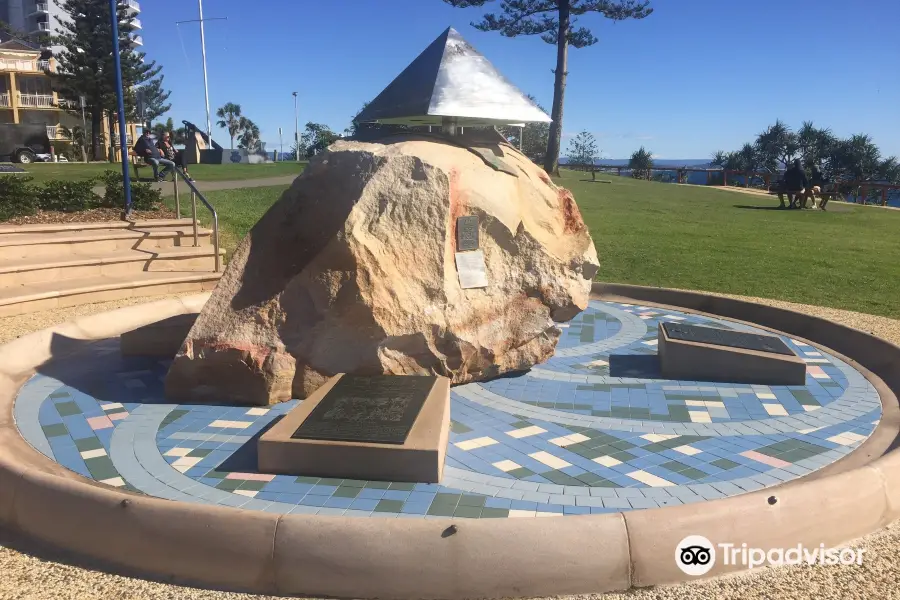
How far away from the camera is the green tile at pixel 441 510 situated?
4318 mm

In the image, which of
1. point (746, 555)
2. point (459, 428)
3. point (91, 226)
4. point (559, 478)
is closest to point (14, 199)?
point (91, 226)

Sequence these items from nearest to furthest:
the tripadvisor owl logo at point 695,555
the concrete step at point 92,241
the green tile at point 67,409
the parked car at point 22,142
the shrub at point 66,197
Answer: the tripadvisor owl logo at point 695,555 < the green tile at point 67,409 < the concrete step at point 92,241 < the shrub at point 66,197 < the parked car at point 22,142

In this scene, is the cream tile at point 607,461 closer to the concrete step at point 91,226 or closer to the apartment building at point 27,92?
the concrete step at point 91,226

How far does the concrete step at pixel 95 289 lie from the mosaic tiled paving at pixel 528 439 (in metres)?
3.14

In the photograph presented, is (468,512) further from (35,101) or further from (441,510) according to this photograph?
(35,101)

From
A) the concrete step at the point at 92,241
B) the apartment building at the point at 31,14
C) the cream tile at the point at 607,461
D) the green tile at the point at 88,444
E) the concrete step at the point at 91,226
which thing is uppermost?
the apartment building at the point at 31,14

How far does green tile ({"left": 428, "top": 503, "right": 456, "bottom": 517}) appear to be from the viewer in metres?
4.32

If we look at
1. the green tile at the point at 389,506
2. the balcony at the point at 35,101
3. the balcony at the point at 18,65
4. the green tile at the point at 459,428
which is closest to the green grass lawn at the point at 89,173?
the green tile at the point at 459,428

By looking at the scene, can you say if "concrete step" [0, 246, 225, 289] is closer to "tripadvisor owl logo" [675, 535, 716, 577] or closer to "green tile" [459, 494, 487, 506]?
"green tile" [459, 494, 487, 506]

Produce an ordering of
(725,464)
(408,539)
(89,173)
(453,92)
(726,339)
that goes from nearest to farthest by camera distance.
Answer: (408,539)
(725,464)
(726,339)
(453,92)
(89,173)

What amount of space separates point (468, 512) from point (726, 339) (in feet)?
14.5

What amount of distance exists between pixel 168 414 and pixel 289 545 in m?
3.03

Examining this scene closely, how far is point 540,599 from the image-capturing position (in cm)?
358

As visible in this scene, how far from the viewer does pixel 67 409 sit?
20.4ft
